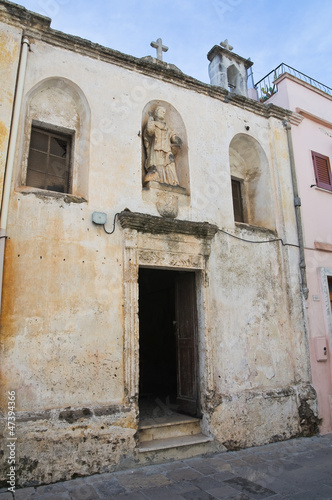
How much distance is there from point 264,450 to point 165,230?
11.8 ft

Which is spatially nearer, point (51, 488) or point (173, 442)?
point (51, 488)

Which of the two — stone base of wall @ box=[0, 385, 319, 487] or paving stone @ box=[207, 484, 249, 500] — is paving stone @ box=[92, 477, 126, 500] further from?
paving stone @ box=[207, 484, 249, 500]

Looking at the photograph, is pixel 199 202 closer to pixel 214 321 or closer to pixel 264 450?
pixel 214 321

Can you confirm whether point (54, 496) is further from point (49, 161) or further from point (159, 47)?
Result: point (159, 47)

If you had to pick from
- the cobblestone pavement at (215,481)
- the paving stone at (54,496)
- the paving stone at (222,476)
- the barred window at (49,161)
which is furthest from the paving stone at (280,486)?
the barred window at (49,161)

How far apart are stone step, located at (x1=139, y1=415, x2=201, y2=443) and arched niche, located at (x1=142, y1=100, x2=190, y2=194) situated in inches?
142

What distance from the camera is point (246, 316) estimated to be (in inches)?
244

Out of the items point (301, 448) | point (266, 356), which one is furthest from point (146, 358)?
point (301, 448)

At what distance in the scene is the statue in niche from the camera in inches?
240

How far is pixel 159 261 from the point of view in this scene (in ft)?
18.3

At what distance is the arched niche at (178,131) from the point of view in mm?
6320

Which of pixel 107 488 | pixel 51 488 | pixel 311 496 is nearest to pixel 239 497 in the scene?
pixel 311 496

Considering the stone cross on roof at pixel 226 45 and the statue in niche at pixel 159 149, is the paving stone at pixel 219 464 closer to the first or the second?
the statue in niche at pixel 159 149

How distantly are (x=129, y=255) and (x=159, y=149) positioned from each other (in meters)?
1.98
